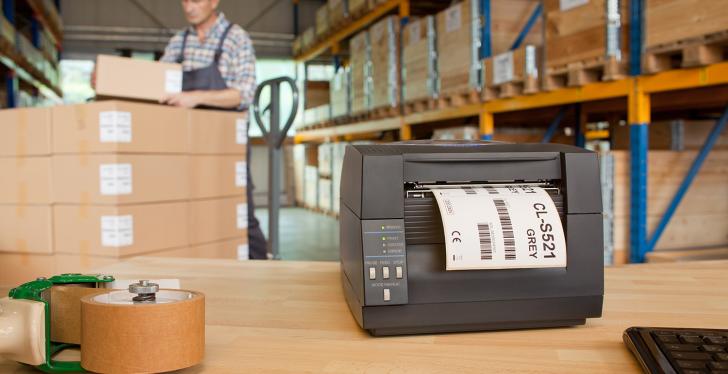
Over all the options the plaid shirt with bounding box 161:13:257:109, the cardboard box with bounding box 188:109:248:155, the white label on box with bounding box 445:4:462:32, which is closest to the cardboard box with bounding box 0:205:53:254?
the cardboard box with bounding box 188:109:248:155

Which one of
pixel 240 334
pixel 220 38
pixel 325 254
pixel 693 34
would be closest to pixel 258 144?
pixel 325 254

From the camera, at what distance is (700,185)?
4.01m

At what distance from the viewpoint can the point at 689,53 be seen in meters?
3.17

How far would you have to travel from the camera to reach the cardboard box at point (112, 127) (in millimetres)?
2793

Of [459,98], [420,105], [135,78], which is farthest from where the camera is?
[420,105]

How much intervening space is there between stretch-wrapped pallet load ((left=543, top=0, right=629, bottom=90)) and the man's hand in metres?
2.19

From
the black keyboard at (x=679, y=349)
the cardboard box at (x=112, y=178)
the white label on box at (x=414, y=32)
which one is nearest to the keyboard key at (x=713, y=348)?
the black keyboard at (x=679, y=349)

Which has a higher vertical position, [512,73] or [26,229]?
[512,73]

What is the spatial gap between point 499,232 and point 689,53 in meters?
2.82

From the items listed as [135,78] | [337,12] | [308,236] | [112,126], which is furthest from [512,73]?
[337,12]

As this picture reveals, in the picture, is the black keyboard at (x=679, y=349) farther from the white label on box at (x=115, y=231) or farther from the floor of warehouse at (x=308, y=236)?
the floor of warehouse at (x=308, y=236)

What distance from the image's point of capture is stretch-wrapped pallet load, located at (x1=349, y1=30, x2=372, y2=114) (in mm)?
7434

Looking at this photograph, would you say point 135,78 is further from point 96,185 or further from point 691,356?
point 691,356

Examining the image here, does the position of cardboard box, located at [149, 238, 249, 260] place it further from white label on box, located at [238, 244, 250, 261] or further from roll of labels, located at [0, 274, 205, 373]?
roll of labels, located at [0, 274, 205, 373]
